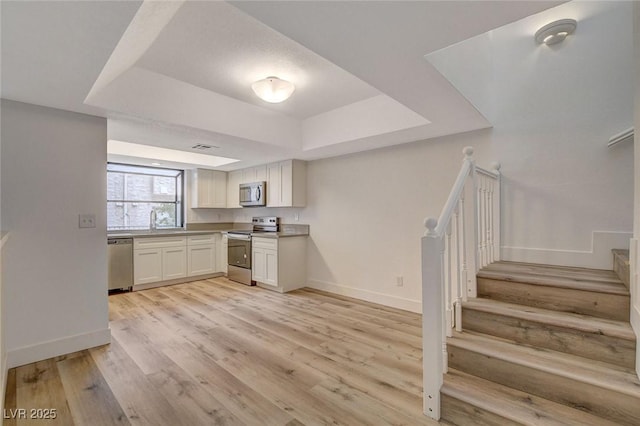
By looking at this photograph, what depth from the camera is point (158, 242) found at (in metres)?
4.81

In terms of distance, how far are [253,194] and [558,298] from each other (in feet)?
14.6

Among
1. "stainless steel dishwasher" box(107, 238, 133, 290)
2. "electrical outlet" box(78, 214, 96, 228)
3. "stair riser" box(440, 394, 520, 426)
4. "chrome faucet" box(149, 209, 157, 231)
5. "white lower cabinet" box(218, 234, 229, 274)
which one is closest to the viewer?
Result: "stair riser" box(440, 394, 520, 426)

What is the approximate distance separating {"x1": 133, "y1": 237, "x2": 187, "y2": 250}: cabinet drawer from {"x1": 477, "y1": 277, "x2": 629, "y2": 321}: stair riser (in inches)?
183

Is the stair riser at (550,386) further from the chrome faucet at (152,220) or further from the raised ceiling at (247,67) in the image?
the chrome faucet at (152,220)

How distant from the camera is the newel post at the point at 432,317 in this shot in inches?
64.4

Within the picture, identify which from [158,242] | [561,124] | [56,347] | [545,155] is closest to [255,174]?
[158,242]

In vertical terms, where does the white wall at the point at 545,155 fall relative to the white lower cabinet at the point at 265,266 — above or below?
above

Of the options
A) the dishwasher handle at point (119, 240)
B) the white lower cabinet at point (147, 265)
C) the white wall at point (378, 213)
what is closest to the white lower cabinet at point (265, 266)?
the white wall at point (378, 213)

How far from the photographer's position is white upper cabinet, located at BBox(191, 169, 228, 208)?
5.65 m

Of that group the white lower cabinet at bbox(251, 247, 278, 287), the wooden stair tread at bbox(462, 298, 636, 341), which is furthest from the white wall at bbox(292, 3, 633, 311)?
the white lower cabinet at bbox(251, 247, 278, 287)

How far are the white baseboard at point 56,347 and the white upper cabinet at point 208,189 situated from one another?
327cm

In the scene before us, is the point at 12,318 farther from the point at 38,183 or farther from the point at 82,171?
the point at 82,171

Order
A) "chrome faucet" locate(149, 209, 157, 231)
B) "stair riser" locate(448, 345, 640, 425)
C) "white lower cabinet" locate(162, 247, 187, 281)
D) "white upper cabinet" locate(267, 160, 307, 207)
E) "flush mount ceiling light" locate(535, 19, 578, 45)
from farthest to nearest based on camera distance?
"chrome faucet" locate(149, 209, 157, 231) → "white lower cabinet" locate(162, 247, 187, 281) → "white upper cabinet" locate(267, 160, 307, 207) → "flush mount ceiling light" locate(535, 19, 578, 45) → "stair riser" locate(448, 345, 640, 425)

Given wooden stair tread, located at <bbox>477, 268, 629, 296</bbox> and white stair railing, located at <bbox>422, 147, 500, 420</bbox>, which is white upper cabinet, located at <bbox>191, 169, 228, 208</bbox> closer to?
white stair railing, located at <bbox>422, 147, 500, 420</bbox>
